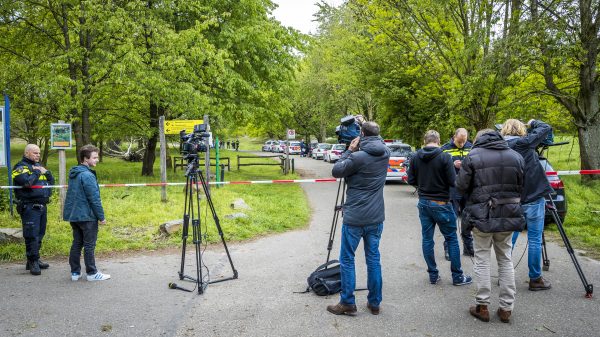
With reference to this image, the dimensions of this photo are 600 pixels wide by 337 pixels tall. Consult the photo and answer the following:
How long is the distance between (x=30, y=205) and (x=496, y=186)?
6.05 meters

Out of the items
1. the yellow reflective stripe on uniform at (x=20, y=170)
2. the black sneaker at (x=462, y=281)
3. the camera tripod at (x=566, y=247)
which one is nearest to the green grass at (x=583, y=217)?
the camera tripod at (x=566, y=247)

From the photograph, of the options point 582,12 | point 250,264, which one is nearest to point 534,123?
point 250,264

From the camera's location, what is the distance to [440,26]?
1759 cm

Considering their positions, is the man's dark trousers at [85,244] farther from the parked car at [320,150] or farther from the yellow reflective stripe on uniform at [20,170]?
the parked car at [320,150]

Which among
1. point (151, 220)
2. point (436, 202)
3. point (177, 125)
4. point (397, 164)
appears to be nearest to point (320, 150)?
point (397, 164)

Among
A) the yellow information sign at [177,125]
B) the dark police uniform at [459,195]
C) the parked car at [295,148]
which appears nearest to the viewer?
the dark police uniform at [459,195]

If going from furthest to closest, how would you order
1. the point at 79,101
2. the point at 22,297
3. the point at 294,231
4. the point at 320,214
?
the point at 79,101
the point at 320,214
the point at 294,231
the point at 22,297

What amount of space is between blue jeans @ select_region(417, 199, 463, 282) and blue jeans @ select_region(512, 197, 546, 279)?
83 cm

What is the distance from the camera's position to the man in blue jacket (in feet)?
19.1

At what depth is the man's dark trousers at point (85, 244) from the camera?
5.89 meters

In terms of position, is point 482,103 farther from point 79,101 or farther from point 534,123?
point 79,101

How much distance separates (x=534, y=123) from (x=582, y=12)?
9.70 m

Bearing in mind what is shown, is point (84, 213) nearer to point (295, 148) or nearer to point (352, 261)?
point (352, 261)

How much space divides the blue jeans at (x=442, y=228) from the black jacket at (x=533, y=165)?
2.93ft
